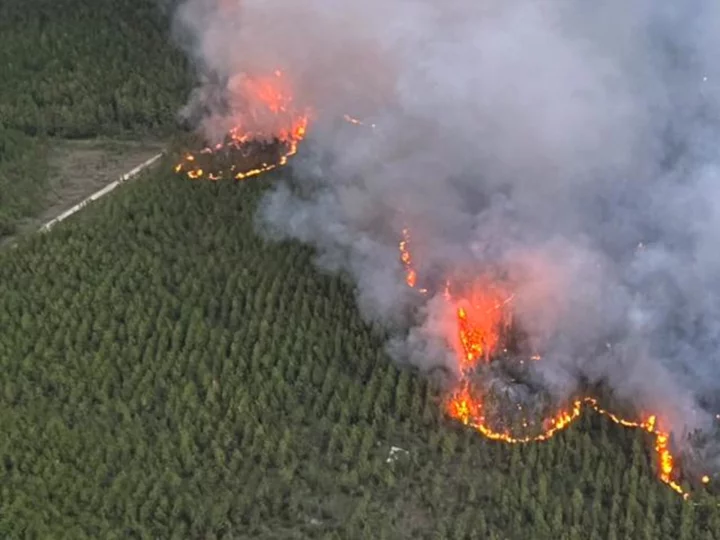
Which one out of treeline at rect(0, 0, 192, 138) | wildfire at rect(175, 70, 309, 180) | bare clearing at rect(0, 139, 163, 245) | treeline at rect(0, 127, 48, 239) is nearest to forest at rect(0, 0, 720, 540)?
wildfire at rect(175, 70, 309, 180)

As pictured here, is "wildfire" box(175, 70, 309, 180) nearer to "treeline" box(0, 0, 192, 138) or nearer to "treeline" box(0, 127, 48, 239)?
"treeline" box(0, 127, 48, 239)

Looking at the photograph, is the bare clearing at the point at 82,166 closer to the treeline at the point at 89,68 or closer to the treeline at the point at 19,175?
the treeline at the point at 19,175

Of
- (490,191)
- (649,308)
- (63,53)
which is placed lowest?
(649,308)

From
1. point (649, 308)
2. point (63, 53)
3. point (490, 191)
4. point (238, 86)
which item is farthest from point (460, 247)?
point (63, 53)

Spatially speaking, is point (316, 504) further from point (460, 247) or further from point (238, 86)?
point (238, 86)

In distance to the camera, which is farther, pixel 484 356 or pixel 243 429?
pixel 484 356

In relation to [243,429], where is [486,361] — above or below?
above

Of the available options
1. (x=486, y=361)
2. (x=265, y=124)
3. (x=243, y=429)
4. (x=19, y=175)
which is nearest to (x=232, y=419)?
(x=243, y=429)

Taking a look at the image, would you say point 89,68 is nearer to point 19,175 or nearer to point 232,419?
point 19,175

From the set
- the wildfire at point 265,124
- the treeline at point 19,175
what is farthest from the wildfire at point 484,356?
the treeline at point 19,175
